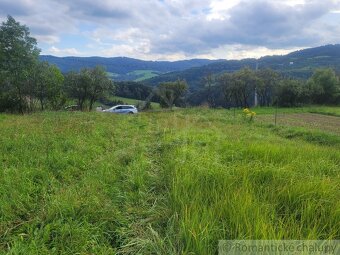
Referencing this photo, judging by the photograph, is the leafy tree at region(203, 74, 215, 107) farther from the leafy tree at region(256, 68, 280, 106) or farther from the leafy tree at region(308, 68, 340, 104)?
the leafy tree at region(308, 68, 340, 104)

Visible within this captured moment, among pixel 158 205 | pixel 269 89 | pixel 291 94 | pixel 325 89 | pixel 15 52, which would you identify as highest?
pixel 15 52

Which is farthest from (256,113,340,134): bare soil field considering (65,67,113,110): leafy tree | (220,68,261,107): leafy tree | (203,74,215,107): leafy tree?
(203,74,215,107): leafy tree

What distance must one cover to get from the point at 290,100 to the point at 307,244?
2048 inches

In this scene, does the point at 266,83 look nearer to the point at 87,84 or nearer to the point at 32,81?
Answer: the point at 87,84

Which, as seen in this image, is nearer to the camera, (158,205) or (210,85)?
(158,205)

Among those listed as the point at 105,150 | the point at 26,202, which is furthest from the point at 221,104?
the point at 26,202

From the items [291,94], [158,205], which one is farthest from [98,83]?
[158,205]

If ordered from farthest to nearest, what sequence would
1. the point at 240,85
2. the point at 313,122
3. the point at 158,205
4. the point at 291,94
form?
the point at 240,85
the point at 291,94
the point at 313,122
the point at 158,205

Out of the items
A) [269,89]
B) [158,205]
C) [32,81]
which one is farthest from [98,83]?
[158,205]

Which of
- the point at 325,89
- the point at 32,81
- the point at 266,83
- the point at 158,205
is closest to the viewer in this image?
the point at 158,205

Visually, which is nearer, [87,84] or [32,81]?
[32,81]

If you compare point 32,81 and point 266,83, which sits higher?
point 32,81

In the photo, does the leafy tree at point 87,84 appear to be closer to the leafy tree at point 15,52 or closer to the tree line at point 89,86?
the tree line at point 89,86

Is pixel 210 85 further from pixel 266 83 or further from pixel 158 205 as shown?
pixel 158 205
